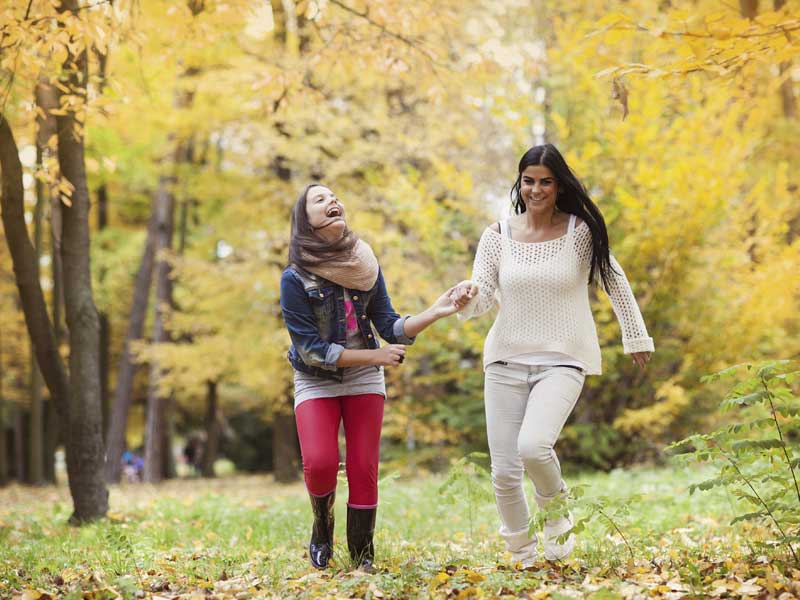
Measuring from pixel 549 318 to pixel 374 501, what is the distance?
1269 mm

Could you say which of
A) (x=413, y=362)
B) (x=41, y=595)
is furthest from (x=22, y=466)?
(x=41, y=595)

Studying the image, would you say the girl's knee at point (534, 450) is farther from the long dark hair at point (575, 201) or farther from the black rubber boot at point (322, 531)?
the black rubber boot at point (322, 531)

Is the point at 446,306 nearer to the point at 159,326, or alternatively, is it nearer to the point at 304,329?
the point at 304,329

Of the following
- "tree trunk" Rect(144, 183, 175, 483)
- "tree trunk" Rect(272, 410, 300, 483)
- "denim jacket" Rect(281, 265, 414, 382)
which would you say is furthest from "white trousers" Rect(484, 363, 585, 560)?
"tree trunk" Rect(144, 183, 175, 483)

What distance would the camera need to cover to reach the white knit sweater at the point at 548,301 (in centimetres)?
400

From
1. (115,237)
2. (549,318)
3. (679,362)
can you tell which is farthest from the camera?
(115,237)

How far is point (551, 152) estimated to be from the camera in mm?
4098

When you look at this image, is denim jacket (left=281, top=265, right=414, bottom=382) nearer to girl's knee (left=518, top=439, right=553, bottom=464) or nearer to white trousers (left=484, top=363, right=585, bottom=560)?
Result: white trousers (left=484, top=363, right=585, bottom=560)

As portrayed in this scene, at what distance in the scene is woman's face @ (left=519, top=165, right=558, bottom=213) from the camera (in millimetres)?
4078

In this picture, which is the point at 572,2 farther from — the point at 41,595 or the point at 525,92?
the point at 41,595

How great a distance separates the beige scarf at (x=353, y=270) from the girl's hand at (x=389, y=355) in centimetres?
38

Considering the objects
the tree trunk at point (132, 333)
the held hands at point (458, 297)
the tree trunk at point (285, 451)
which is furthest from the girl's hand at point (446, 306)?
the tree trunk at point (132, 333)

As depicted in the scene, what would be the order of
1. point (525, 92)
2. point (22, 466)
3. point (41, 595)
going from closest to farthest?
point (41, 595) < point (525, 92) < point (22, 466)

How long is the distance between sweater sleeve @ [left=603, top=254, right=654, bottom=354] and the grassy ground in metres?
0.85
